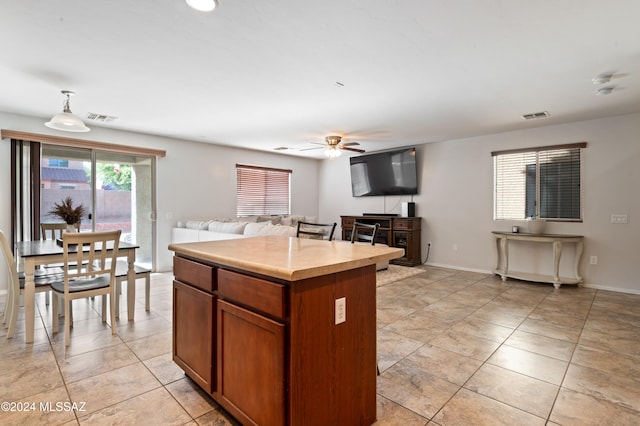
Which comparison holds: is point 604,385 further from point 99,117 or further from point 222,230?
point 99,117

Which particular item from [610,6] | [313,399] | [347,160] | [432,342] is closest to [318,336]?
[313,399]

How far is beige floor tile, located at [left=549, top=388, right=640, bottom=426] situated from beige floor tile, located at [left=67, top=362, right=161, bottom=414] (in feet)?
8.06

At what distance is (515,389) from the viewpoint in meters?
2.07

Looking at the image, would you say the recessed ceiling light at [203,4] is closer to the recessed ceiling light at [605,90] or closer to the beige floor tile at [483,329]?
the beige floor tile at [483,329]

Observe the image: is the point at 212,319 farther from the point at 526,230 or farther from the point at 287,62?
the point at 526,230

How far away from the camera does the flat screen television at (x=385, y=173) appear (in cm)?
652

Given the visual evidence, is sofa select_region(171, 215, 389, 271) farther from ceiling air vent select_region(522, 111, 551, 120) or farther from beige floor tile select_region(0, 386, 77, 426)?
ceiling air vent select_region(522, 111, 551, 120)

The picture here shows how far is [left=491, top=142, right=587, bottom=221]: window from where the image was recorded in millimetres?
4859

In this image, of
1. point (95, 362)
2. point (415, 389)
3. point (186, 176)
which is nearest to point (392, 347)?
point (415, 389)

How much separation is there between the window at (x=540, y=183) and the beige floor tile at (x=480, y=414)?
421 cm

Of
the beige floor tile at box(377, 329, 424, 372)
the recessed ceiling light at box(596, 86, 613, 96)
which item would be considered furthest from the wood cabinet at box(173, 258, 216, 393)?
the recessed ceiling light at box(596, 86, 613, 96)

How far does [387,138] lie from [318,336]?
16.4ft

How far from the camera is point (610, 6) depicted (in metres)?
2.00

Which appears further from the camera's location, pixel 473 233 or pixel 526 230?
pixel 473 233
